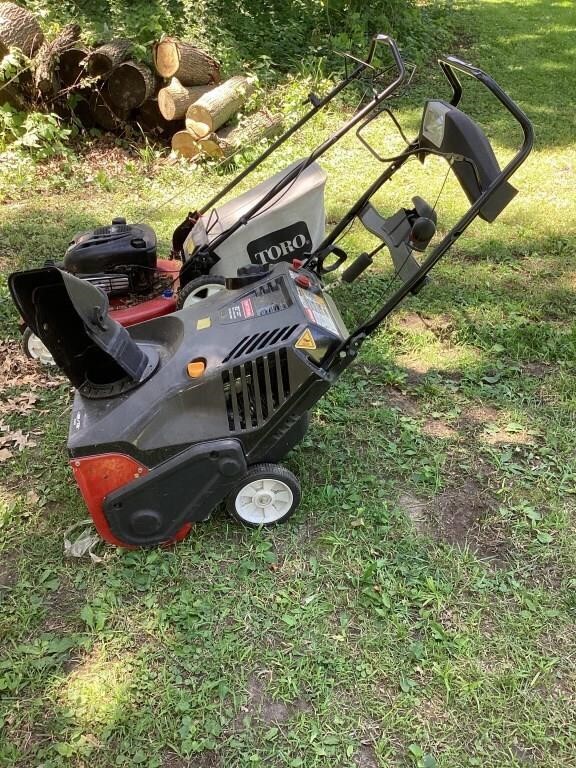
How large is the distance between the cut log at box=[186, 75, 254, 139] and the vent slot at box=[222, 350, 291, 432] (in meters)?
4.17

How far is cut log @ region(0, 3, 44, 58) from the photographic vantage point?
5.55 metres

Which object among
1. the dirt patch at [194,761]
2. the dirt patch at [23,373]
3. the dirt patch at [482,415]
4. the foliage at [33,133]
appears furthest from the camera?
the foliage at [33,133]

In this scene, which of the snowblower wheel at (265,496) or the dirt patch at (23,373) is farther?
the dirt patch at (23,373)

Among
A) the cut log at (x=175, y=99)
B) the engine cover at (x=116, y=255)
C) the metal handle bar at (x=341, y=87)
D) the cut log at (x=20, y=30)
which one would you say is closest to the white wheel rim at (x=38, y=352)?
the engine cover at (x=116, y=255)

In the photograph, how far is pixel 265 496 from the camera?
2484mm

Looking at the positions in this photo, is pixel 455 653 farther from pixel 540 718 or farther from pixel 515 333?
pixel 515 333

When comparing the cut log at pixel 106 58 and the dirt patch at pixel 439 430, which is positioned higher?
the cut log at pixel 106 58

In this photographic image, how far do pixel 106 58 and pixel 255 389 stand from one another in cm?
480

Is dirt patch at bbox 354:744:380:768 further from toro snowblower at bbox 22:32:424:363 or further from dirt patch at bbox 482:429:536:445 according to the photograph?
toro snowblower at bbox 22:32:424:363

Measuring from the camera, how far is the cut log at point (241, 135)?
19.1 feet

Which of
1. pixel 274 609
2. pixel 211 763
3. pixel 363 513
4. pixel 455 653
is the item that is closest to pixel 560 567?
pixel 455 653

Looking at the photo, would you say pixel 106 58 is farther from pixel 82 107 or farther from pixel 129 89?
pixel 82 107

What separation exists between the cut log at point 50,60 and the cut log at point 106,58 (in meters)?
0.24

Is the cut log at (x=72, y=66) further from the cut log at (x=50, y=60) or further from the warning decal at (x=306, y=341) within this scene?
the warning decal at (x=306, y=341)
